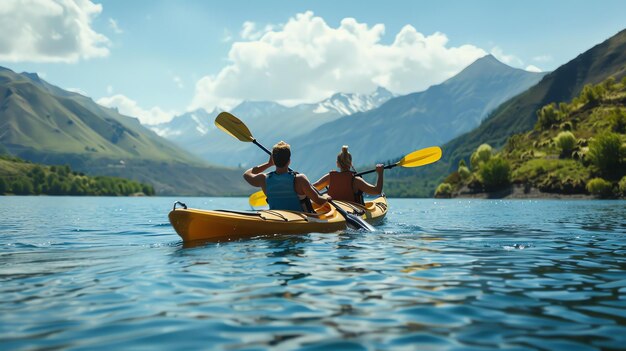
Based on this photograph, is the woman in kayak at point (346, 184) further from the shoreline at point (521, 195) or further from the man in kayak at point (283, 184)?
the shoreline at point (521, 195)

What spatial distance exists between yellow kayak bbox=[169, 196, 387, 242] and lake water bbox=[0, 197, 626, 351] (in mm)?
876

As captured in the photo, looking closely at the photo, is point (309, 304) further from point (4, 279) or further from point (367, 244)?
point (367, 244)

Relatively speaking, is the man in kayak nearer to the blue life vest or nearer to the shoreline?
the blue life vest

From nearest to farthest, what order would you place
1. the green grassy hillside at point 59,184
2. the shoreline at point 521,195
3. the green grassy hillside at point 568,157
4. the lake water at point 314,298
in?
the lake water at point 314,298 → the green grassy hillside at point 568,157 → the shoreline at point 521,195 → the green grassy hillside at point 59,184

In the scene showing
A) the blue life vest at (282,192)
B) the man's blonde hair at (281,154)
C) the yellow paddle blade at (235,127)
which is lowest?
the blue life vest at (282,192)

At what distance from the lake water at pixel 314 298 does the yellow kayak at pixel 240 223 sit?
0.88m

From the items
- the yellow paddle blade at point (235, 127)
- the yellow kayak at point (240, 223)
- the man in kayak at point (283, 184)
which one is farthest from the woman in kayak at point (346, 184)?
the man in kayak at point (283, 184)

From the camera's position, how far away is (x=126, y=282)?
8133 millimetres

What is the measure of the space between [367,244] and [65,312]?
821 centimetres

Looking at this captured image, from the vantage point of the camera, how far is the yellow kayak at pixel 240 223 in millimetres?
13094

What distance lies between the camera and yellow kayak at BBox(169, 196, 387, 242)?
13.1 m

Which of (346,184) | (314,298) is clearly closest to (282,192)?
(346,184)

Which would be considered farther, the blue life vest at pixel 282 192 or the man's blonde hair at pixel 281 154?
the blue life vest at pixel 282 192

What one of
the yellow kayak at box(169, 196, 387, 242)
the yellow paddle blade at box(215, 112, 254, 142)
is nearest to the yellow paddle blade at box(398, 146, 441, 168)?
the yellow paddle blade at box(215, 112, 254, 142)
